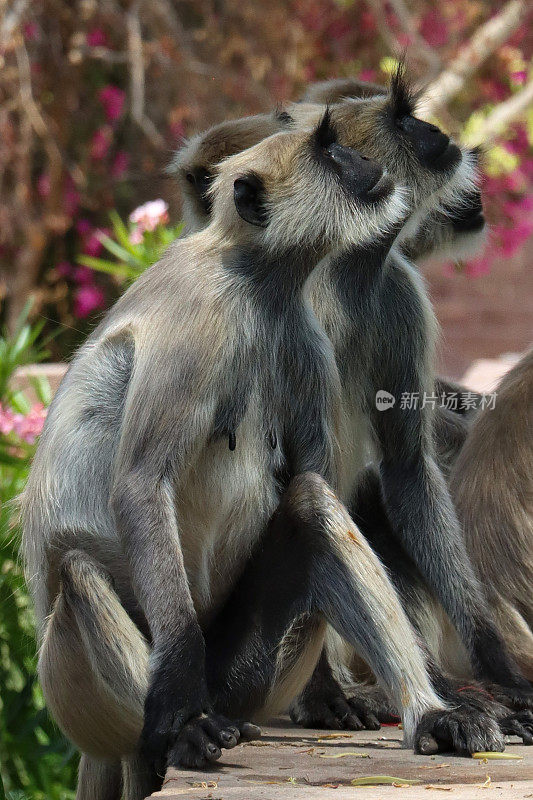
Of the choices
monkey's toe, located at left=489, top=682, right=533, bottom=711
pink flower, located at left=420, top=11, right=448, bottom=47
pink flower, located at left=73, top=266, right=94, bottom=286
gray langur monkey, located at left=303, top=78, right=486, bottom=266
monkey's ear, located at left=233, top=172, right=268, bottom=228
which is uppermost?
pink flower, located at left=420, top=11, right=448, bottom=47

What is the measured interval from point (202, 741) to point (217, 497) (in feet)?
2.04

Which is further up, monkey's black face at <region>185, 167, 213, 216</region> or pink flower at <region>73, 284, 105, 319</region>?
pink flower at <region>73, 284, 105, 319</region>

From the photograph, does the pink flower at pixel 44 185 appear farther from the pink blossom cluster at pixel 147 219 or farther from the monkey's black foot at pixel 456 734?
the monkey's black foot at pixel 456 734

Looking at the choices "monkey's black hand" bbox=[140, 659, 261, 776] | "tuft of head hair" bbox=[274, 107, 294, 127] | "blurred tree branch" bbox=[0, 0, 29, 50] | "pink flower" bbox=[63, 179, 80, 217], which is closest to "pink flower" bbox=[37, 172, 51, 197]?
"pink flower" bbox=[63, 179, 80, 217]

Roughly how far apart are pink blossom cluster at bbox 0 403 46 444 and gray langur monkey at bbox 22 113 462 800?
2158 mm

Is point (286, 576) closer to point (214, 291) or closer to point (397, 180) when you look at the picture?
point (214, 291)

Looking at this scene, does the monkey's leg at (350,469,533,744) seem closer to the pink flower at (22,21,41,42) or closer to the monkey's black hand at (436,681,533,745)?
the monkey's black hand at (436,681,533,745)

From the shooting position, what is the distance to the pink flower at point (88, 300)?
8680mm

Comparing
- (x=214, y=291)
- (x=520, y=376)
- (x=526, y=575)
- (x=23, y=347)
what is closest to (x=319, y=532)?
(x=214, y=291)

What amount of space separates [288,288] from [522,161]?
315 inches

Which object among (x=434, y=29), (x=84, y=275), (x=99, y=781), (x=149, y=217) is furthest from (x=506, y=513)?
(x=434, y=29)

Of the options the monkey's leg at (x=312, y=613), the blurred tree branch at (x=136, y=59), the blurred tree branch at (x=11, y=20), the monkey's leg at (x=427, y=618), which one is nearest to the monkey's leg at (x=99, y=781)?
the monkey's leg at (x=312, y=613)

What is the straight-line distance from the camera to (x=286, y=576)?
2801mm

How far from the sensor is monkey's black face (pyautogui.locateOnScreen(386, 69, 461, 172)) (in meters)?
3.45
